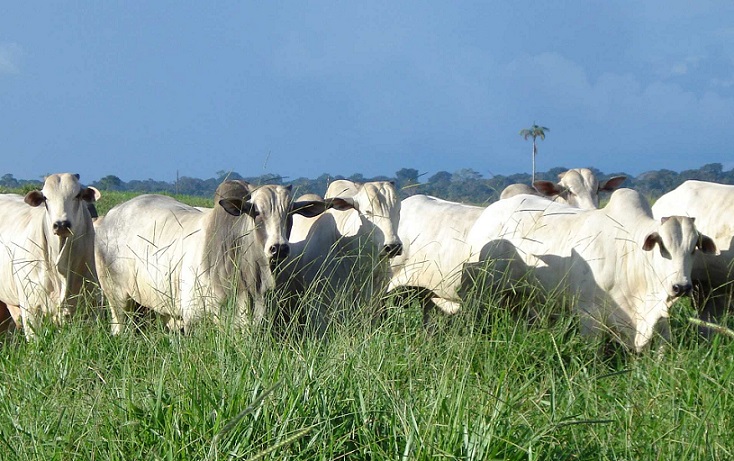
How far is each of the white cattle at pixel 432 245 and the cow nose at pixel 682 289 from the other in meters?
2.02

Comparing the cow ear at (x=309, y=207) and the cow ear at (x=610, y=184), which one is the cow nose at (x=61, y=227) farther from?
the cow ear at (x=610, y=184)

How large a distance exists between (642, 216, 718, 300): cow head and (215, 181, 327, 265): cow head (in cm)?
243

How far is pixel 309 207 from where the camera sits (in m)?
7.01

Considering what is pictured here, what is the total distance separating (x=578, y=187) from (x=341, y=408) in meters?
6.59

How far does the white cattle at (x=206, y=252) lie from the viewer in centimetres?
644

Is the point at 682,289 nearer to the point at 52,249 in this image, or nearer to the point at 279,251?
the point at 279,251

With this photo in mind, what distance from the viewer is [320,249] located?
767 cm

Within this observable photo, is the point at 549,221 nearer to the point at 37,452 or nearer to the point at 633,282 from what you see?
the point at 633,282

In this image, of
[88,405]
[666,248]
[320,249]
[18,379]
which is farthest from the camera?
[320,249]

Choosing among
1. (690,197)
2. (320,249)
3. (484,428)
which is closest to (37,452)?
(484,428)

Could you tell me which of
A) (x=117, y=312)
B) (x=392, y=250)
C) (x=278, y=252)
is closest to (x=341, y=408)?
(x=278, y=252)

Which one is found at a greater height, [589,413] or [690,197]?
[690,197]

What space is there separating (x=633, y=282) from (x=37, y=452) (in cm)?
450

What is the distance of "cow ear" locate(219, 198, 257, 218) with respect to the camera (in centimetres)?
660
